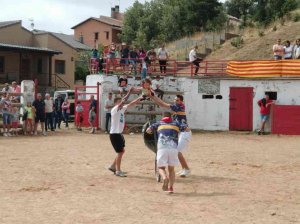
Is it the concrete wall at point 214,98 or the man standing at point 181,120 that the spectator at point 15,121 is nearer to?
the concrete wall at point 214,98

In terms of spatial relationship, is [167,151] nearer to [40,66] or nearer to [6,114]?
[6,114]

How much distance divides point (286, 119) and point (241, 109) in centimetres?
219

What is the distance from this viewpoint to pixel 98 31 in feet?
255

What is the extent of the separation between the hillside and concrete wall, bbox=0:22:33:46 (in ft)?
56.7

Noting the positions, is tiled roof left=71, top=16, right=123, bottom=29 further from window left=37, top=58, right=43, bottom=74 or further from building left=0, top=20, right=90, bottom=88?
window left=37, top=58, right=43, bottom=74

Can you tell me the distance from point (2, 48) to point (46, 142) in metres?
24.7

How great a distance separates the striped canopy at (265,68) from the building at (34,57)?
71.3 feet

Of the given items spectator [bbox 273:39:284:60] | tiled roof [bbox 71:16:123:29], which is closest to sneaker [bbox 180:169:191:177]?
spectator [bbox 273:39:284:60]

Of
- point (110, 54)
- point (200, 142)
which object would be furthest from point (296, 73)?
point (110, 54)

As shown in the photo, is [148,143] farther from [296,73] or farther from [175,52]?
[175,52]

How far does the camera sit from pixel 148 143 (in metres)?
11.5

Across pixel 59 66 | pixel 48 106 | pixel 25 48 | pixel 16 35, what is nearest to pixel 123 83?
pixel 48 106

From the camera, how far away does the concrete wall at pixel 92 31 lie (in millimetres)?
76938

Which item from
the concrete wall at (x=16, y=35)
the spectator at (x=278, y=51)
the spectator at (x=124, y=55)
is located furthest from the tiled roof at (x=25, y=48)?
the spectator at (x=278, y=51)
